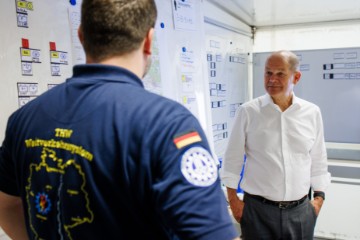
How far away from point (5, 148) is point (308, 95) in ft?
11.2

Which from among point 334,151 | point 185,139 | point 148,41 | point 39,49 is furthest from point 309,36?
point 185,139

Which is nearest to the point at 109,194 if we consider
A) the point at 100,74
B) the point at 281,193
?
the point at 100,74

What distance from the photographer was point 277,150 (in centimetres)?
187

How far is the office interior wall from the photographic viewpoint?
331 centimetres

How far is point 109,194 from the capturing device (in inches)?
22.0

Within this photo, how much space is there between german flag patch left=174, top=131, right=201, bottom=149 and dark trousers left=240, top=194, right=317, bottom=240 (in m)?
1.44

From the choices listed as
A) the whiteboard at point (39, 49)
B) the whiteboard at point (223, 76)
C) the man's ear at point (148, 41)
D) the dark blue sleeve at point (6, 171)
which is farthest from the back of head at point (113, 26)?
the whiteboard at point (223, 76)

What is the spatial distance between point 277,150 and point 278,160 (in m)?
0.06

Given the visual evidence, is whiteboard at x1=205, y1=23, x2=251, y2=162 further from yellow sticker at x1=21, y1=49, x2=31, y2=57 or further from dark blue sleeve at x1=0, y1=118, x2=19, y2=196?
dark blue sleeve at x1=0, y1=118, x2=19, y2=196

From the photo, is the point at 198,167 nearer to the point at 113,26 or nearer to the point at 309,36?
the point at 113,26

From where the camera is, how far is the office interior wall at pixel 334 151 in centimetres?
331

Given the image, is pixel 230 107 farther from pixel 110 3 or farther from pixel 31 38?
pixel 110 3

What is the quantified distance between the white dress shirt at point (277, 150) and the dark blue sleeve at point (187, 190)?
1388 mm

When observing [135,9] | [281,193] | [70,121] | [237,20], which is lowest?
[281,193]
